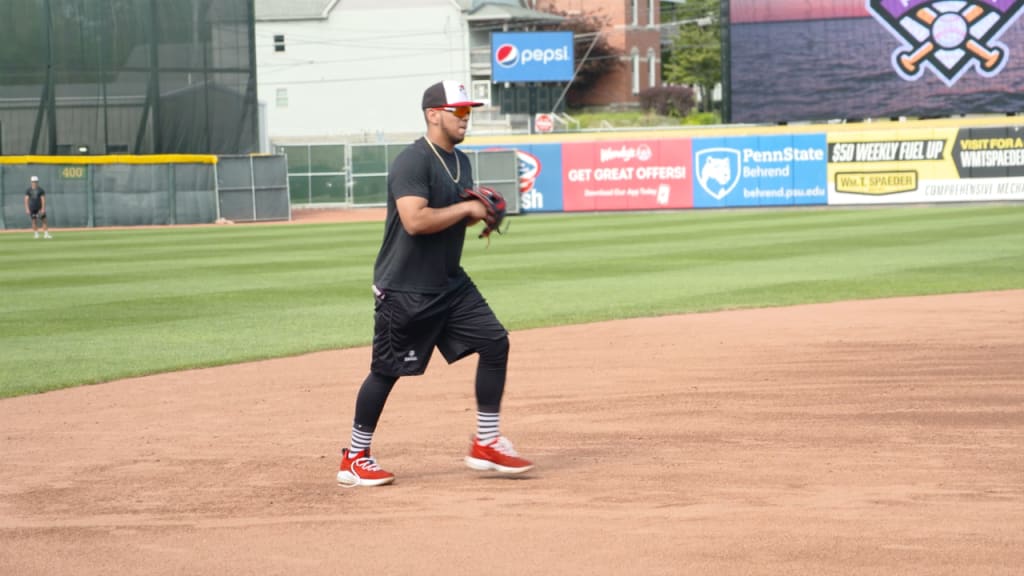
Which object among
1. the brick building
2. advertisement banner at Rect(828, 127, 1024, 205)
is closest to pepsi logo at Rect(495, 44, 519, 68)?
the brick building

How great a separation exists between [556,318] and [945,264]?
8.01m

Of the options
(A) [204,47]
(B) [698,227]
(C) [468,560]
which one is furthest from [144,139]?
(C) [468,560]

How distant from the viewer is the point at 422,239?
666 centimetres

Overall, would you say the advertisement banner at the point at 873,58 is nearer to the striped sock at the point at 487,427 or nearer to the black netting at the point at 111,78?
the black netting at the point at 111,78

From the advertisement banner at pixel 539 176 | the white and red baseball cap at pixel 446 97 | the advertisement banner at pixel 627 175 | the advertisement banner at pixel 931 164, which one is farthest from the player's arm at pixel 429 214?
the advertisement banner at pixel 539 176

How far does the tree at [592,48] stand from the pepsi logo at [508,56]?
12589 millimetres

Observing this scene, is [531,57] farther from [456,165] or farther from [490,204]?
[490,204]

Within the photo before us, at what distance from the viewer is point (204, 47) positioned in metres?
43.9

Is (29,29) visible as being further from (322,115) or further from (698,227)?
(322,115)

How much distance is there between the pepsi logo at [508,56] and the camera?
181 ft

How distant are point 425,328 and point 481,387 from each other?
0.48 meters

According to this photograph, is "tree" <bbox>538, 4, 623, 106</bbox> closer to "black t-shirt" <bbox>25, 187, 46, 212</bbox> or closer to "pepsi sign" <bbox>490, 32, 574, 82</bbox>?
"pepsi sign" <bbox>490, 32, 574, 82</bbox>

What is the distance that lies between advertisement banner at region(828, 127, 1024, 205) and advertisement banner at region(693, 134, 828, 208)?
0.69 metres

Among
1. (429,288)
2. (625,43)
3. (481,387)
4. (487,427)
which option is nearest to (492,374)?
(481,387)
